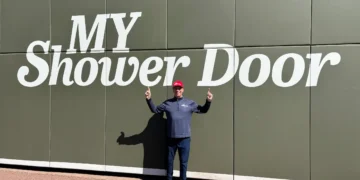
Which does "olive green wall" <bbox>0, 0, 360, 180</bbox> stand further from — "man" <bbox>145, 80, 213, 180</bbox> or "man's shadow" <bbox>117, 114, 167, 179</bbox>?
"man" <bbox>145, 80, 213, 180</bbox>

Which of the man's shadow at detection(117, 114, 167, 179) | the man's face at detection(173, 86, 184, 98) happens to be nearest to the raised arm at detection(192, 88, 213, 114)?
the man's face at detection(173, 86, 184, 98)

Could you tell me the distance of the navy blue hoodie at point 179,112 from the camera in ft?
20.5

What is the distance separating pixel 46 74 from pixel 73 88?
64 centimetres

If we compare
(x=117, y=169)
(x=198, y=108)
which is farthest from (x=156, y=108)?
(x=117, y=169)

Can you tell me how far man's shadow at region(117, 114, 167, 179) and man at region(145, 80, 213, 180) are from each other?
551 millimetres

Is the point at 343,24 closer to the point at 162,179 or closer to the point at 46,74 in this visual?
the point at 162,179

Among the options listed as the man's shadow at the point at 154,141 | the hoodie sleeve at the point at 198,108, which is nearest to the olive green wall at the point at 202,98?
the man's shadow at the point at 154,141

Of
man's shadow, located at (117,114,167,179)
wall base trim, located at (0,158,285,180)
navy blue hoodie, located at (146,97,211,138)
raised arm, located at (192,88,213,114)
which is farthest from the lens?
man's shadow, located at (117,114,167,179)

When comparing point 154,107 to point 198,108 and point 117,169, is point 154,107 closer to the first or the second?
point 198,108

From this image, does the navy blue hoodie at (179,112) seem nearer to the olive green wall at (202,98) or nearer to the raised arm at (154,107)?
the raised arm at (154,107)

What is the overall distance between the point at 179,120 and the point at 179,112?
5.2 inches

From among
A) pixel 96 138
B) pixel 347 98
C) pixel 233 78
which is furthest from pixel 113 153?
pixel 347 98

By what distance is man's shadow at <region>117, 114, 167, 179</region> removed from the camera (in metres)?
6.96

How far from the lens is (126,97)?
709 cm
